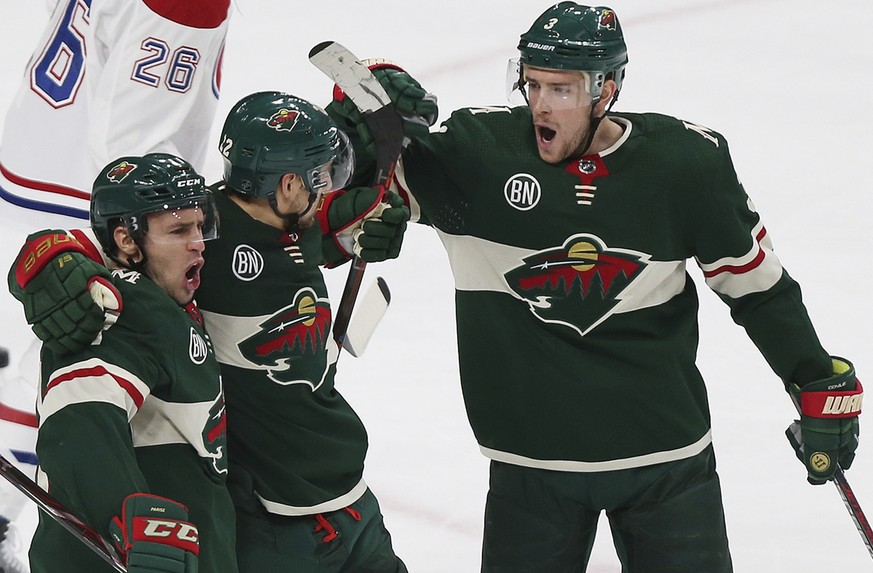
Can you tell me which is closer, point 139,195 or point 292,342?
point 139,195

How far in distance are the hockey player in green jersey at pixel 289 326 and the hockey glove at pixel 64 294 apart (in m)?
0.27

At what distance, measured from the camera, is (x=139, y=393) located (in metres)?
1.98

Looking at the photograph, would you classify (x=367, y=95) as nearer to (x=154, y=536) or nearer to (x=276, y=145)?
Answer: (x=276, y=145)

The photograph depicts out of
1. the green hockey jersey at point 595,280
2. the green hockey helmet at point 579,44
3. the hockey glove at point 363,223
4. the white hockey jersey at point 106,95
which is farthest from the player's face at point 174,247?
the white hockey jersey at point 106,95

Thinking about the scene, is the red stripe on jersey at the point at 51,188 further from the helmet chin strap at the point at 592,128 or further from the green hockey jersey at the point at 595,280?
the helmet chin strap at the point at 592,128

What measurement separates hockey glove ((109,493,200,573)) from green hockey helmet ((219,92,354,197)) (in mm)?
549

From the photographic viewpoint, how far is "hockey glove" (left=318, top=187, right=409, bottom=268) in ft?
7.75

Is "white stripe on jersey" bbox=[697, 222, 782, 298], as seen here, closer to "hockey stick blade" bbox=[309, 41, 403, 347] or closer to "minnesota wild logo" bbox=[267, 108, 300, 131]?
"hockey stick blade" bbox=[309, 41, 403, 347]

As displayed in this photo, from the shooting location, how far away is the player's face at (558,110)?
7.57 ft

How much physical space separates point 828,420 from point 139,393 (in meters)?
1.13

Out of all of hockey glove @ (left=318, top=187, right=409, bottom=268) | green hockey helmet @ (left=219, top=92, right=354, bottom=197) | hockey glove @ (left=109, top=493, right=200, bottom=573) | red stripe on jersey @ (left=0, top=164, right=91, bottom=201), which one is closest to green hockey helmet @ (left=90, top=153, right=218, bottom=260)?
green hockey helmet @ (left=219, top=92, right=354, bottom=197)

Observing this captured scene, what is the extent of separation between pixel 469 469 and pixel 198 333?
5.05ft

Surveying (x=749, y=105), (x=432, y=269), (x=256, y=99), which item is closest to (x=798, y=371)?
(x=256, y=99)

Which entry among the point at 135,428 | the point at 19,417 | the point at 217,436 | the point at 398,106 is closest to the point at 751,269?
the point at 398,106
